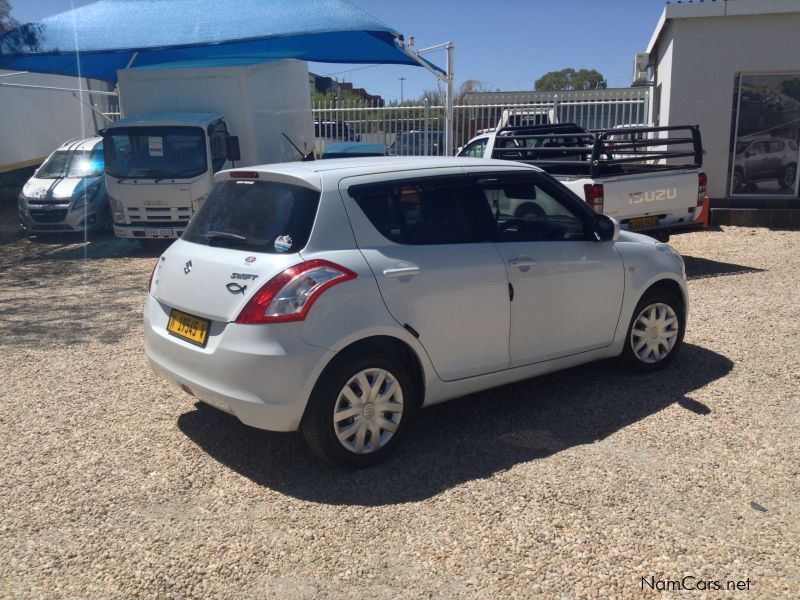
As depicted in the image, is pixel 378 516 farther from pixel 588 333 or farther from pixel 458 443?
pixel 588 333

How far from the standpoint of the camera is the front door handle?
468 centimetres

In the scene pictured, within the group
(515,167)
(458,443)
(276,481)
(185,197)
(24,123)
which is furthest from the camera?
(24,123)

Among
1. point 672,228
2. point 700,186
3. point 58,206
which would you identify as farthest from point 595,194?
point 58,206

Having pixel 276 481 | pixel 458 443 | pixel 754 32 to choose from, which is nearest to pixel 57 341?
pixel 276 481

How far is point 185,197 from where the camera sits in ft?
41.4

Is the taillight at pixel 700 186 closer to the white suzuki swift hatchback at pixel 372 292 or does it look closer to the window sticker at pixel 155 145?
the white suzuki swift hatchback at pixel 372 292

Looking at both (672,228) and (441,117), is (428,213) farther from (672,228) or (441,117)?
(441,117)

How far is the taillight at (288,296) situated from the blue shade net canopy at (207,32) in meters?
9.88

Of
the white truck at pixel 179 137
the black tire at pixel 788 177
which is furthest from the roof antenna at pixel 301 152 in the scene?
the black tire at pixel 788 177

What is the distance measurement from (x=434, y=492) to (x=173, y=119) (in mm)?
10893

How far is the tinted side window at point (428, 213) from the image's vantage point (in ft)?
14.0

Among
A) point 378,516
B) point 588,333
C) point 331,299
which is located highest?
point 331,299

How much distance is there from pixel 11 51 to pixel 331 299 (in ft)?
42.4

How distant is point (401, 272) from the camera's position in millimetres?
4168
